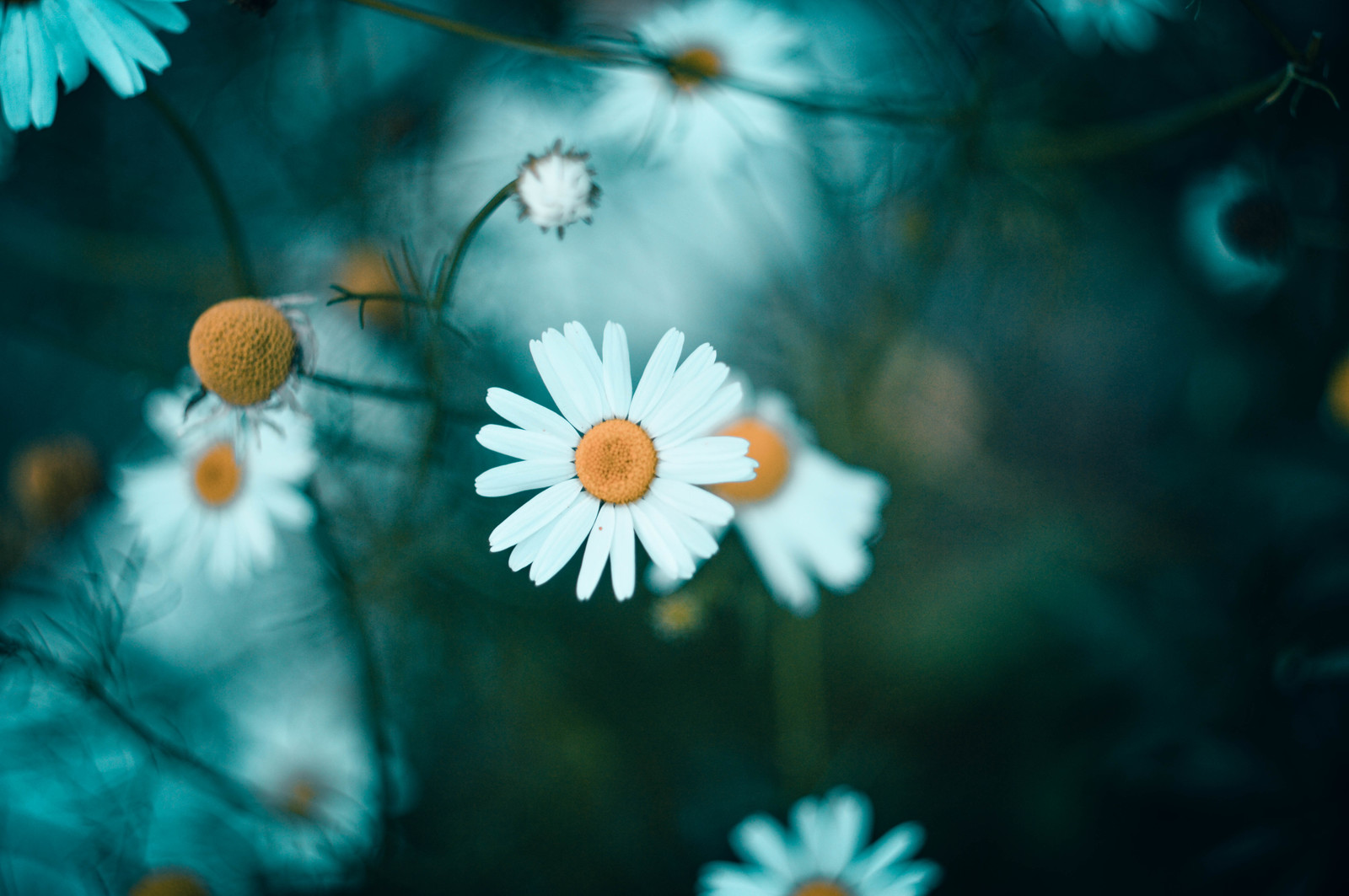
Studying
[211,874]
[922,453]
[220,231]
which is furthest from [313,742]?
[922,453]

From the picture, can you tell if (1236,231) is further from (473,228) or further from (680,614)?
(473,228)

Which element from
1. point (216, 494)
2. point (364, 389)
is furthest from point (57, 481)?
point (364, 389)

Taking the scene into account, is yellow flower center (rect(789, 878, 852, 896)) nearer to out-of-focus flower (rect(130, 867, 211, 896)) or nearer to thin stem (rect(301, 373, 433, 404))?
thin stem (rect(301, 373, 433, 404))

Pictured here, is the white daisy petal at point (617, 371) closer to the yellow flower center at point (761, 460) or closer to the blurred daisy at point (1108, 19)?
the yellow flower center at point (761, 460)

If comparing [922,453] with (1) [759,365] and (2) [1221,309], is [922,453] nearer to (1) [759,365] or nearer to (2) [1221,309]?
(1) [759,365]

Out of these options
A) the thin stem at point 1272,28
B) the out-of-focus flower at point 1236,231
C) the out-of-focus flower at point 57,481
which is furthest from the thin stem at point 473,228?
the out-of-focus flower at point 1236,231
